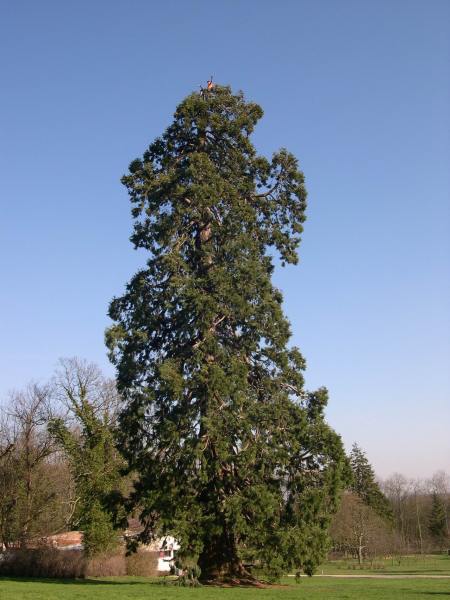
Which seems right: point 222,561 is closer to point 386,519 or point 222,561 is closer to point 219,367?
point 219,367

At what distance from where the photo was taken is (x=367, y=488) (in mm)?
76188

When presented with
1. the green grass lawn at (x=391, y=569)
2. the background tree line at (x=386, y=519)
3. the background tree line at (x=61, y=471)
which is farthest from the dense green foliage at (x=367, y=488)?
the background tree line at (x=61, y=471)

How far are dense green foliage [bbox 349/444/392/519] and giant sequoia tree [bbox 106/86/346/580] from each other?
179 ft

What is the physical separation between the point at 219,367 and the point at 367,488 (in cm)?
6220

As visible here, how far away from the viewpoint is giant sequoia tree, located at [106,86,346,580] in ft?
64.5

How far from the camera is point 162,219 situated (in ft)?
76.8

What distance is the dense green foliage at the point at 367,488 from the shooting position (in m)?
73.6

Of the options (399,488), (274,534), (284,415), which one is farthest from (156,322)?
(399,488)

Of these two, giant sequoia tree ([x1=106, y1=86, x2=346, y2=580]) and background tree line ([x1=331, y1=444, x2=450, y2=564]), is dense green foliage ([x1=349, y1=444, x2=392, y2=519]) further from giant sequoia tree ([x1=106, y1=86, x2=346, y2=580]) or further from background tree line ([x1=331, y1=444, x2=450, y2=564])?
giant sequoia tree ([x1=106, y1=86, x2=346, y2=580])

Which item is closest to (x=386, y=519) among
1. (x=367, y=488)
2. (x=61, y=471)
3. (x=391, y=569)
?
(x=367, y=488)

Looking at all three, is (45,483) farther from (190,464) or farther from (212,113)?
(212,113)

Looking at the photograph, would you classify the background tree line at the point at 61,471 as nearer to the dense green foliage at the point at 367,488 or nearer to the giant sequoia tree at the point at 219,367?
the giant sequoia tree at the point at 219,367

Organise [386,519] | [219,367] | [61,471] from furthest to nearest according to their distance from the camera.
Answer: [386,519], [61,471], [219,367]

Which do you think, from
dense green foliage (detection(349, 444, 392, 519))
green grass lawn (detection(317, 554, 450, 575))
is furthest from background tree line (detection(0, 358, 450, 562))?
dense green foliage (detection(349, 444, 392, 519))
